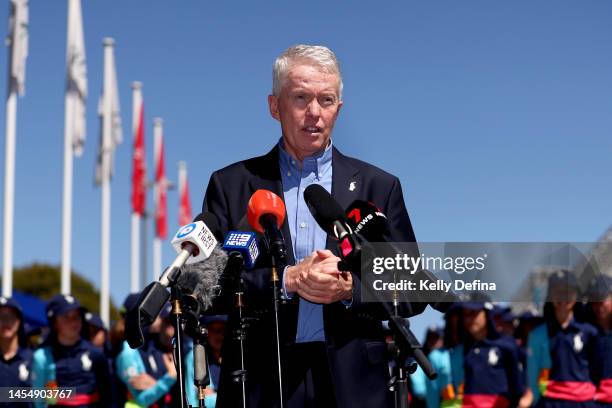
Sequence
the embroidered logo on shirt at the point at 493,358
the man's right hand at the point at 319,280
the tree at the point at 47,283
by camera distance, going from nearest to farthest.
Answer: the man's right hand at the point at 319,280 < the embroidered logo on shirt at the point at 493,358 < the tree at the point at 47,283

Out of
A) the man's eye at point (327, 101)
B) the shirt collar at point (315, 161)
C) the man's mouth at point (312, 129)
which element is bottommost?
the shirt collar at point (315, 161)

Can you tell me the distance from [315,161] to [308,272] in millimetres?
710

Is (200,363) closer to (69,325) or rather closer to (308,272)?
(308,272)

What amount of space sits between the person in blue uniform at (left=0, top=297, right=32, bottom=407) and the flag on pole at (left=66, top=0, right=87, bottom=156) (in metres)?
11.3

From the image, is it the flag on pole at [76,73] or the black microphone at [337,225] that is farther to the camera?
the flag on pole at [76,73]

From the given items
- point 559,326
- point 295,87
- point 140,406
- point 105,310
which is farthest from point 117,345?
point 105,310

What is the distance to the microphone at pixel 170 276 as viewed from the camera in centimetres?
300

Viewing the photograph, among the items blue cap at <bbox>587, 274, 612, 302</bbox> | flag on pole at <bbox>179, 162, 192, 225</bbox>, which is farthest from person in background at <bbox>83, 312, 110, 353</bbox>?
flag on pole at <bbox>179, 162, 192, 225</bbox>

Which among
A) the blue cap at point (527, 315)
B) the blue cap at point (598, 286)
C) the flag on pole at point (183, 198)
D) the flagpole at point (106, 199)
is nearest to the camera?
the blue cap at point (598, 286)

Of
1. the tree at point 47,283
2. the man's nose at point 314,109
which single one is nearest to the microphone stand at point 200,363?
the man's nose at point 314,109

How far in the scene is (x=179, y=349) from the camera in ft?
10.3

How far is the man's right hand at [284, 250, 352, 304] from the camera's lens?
332 centimetres

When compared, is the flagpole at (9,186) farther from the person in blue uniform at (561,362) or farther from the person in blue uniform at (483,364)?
the person in blue uniform at (561,362)

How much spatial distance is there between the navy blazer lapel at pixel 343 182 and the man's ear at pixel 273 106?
1.19 ft
